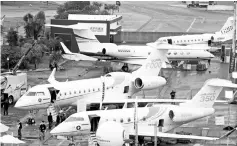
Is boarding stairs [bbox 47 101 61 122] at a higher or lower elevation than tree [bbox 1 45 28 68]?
lower

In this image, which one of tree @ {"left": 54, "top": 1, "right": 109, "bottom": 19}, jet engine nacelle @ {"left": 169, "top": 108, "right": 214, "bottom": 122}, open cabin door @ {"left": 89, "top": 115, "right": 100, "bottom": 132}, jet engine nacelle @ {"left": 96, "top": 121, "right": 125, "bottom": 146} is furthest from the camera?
tree @ {"left": 54, "top": 1, "right": 109, "bottom": 19}

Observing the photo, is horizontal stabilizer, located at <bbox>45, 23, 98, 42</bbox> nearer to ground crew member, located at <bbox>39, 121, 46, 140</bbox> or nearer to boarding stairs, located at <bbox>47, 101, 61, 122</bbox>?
boarding stairs, located at <bbox>47, 101, 61, 122</bbox>

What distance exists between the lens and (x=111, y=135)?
1710 inches

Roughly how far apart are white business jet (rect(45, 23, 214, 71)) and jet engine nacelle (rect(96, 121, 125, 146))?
95.8ft

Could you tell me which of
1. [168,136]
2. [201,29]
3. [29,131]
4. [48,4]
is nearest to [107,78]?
[29,131]

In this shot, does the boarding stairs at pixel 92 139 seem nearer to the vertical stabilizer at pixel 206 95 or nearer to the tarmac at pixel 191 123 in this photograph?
the tarmac at pixel 191 123

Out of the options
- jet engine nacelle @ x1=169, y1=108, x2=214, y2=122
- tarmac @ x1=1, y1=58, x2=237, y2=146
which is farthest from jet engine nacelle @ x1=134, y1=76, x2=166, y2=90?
jet engine nacelle @ x1=169, y1=108, x2=214, y2=122

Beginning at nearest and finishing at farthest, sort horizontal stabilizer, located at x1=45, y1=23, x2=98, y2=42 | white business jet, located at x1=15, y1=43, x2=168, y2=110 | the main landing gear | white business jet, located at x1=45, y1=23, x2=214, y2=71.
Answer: white business jet, located at x1=15, y1=43, x2=168, y2=110
white business jet, located at x1=45, y1=23, x2=214, y2=71
the main landing gear
horizontal stabilizer, located at x1=45, y1=23, x2=98, y2=42

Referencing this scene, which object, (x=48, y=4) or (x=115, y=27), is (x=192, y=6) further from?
(x=115, y=27)

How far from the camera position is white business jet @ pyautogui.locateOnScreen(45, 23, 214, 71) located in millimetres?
73625

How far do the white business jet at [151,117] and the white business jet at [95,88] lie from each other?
21.6ft

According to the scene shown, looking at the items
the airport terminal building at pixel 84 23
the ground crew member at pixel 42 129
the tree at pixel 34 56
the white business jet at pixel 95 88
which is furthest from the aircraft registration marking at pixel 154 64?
the airport terminal building at pixel 84 23

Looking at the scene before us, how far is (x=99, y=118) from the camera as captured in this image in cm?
4694

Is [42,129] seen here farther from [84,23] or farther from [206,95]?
[84,23]
